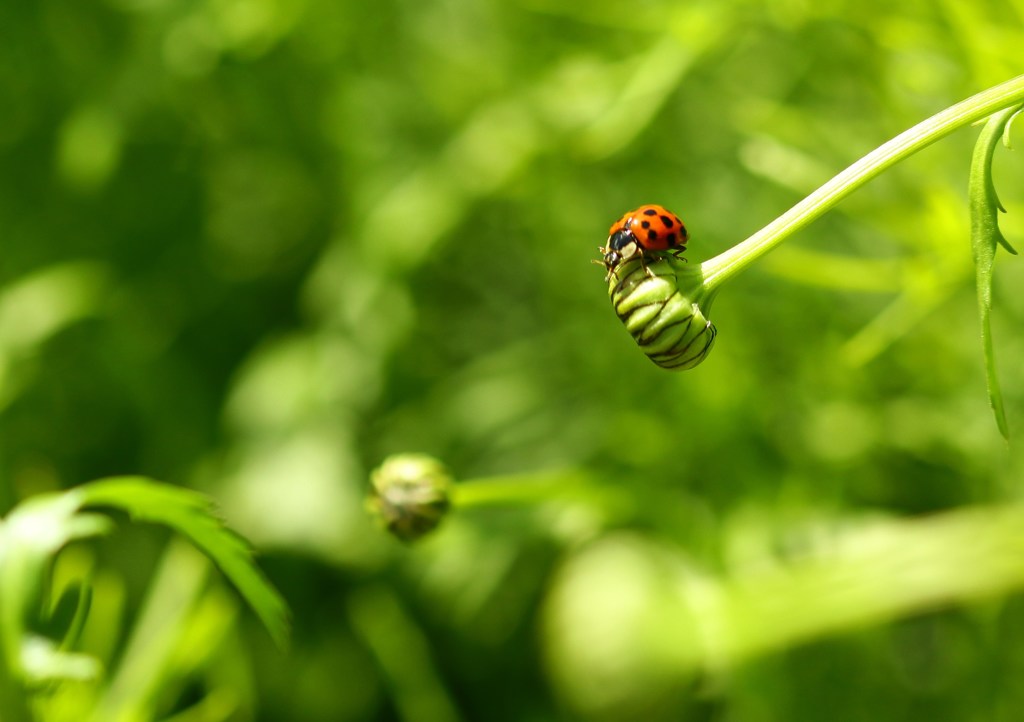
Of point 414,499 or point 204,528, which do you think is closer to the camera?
point 204,528

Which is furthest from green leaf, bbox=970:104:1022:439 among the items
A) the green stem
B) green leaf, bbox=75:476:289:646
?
green leaf, bbox=75:476:289:646

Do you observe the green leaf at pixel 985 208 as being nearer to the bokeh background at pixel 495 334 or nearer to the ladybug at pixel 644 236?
the ladybug at pixel 644 236

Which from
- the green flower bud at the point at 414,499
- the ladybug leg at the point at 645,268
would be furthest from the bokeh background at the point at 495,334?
the ladybug leg at the point at 645,268

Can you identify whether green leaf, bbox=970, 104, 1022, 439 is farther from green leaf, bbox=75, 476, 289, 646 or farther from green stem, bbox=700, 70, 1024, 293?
green leaf, bbox=75, 476, 289, 646

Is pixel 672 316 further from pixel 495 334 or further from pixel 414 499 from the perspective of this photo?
pixel 495 334

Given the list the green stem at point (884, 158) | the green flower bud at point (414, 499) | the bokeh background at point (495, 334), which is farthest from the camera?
the bokeh background at point (495, 334)

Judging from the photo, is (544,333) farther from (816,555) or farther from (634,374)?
(816,555)

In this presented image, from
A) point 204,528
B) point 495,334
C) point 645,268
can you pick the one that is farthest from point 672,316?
point 495,334
